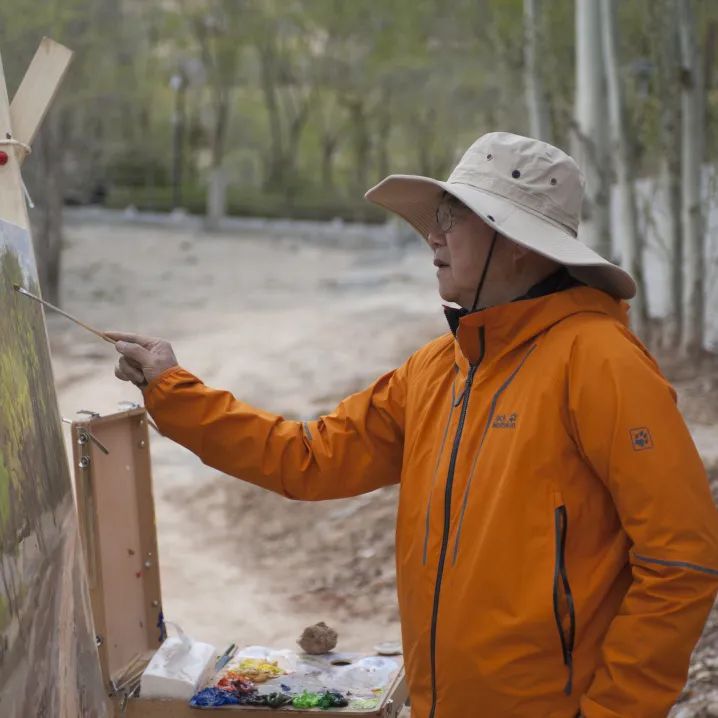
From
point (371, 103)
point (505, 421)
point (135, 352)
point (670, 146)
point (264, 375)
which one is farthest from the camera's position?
point (371, 103)

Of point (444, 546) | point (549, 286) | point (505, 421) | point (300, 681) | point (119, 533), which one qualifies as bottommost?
point (300, 681)

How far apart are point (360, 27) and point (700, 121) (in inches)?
742

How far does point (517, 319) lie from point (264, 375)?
9435 millimetres

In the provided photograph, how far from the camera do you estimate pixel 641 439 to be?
2.07 m

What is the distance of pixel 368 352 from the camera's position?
12.2 metres

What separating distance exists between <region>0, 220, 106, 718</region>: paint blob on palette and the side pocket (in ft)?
3.13

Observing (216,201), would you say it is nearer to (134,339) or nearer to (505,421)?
(134,339)

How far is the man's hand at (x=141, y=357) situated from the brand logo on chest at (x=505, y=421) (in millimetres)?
770

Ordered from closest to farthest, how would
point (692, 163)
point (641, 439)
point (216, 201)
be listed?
point (641, 439) → point (692, 163) → point (216, 201)

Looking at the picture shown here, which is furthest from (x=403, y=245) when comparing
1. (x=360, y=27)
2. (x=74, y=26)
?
(x=74, y=26)

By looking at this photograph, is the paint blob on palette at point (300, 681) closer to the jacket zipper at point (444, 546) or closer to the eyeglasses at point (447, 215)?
the jacket zipper at point (444, 546)

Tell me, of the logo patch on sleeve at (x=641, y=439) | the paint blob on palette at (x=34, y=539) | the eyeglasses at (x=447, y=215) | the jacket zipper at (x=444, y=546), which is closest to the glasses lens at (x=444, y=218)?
the eyeglasses at (x=447, y=215)

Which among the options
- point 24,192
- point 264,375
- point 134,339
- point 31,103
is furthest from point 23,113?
point 264,375

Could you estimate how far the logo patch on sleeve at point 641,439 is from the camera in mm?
2066
